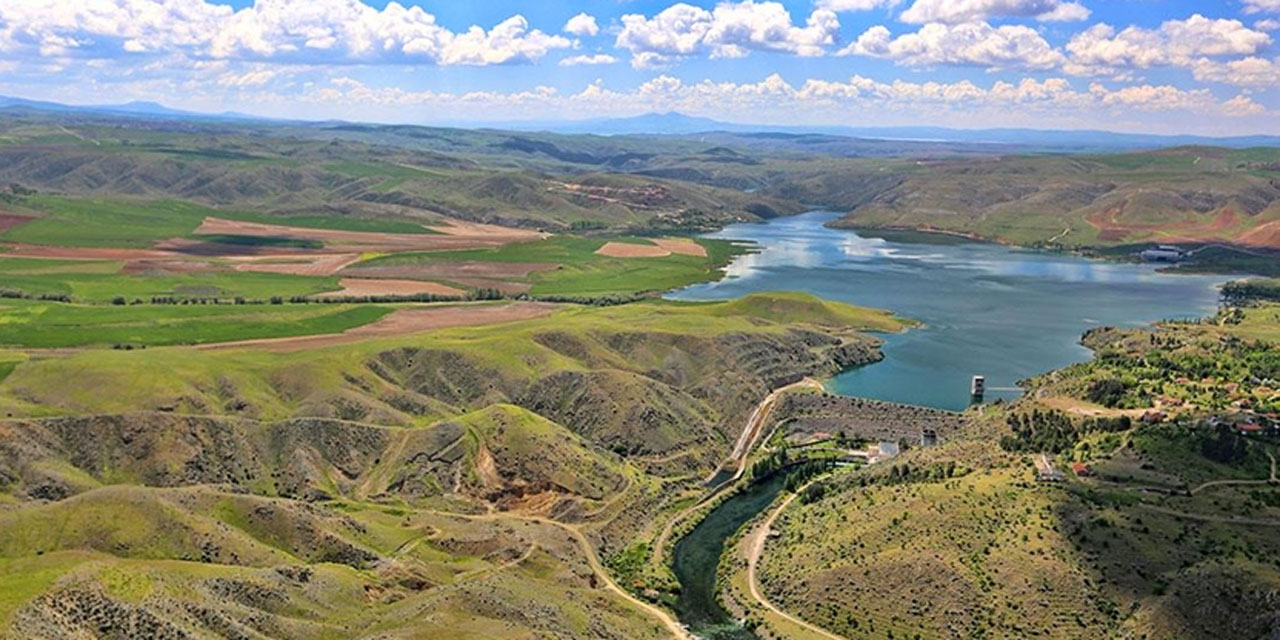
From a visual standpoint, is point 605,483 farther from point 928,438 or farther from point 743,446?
point 928,438

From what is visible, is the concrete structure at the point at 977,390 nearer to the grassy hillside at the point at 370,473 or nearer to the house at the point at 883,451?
the grassy hillside at the point at 370,473

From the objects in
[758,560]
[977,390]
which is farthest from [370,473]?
[977,390]

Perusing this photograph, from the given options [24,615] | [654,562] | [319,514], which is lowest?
[654,562]

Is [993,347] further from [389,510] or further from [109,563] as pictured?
[109,563]

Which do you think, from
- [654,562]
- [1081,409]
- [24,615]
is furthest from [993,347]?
[24,615]


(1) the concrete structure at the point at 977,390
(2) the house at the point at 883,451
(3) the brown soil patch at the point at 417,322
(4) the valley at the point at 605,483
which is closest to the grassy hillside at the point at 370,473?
(4) the valley at the point at 605,483
